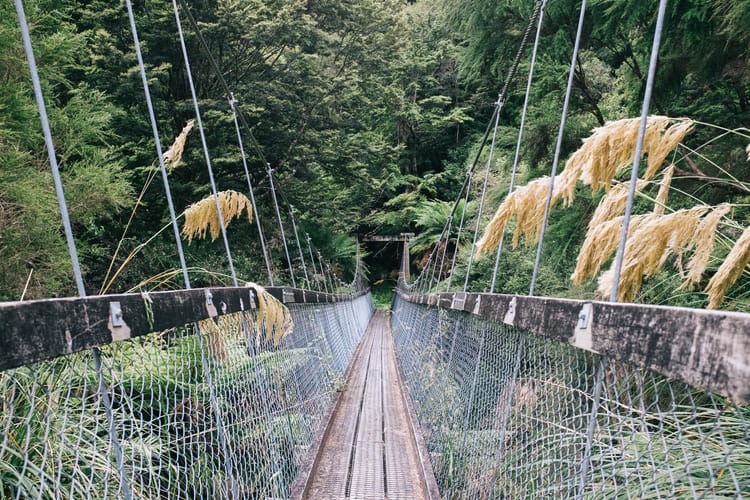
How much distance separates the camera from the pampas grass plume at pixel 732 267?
45.9 inches

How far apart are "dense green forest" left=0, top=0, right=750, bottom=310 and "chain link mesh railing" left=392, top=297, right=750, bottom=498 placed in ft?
1.74

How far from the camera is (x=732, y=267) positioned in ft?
3.98

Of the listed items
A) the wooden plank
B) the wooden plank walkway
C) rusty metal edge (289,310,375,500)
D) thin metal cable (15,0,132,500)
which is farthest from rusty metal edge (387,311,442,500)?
thin metal cable (15,0,132,500)

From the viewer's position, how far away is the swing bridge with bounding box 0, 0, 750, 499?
2.21ft

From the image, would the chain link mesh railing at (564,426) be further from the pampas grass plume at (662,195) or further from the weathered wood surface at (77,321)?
the weathered wood surface at (77,321)

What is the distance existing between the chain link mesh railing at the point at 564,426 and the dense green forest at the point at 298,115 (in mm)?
530

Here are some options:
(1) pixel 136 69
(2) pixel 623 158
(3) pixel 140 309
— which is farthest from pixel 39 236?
(2) pixel 623 158

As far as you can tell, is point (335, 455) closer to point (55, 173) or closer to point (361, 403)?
point (361, 403)

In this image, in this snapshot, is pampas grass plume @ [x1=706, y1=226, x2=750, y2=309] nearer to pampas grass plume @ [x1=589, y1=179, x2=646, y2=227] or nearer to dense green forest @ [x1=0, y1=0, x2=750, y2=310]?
dense green forest @ [x1=0, y1=0, x2=750, y2=310]

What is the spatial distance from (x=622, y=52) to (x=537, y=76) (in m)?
0.64

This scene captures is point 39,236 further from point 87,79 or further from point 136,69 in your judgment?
point 87,79

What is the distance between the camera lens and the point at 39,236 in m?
4.59

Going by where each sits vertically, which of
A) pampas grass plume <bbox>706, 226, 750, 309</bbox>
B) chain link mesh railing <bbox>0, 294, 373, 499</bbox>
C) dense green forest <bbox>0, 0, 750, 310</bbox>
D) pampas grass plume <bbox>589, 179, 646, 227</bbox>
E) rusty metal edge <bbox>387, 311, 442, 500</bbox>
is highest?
dense green forest <bbox>0, 0, 750, 310</bbox>

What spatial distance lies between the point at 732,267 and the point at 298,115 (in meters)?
9.58
